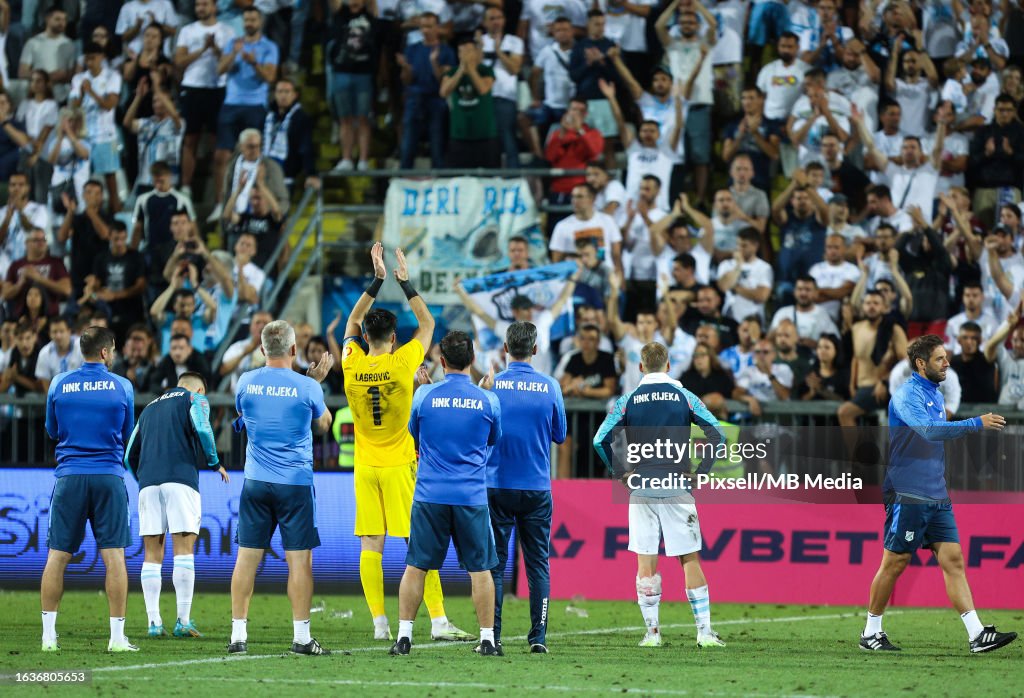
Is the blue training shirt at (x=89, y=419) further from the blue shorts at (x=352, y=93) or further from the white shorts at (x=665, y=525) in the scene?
the blue shorts at (x=352, y=93)

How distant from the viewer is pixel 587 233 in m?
20.0

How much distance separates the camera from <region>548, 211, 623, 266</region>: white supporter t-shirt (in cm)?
1997

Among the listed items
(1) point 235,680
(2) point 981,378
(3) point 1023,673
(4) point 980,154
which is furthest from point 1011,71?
(1) point 235,680

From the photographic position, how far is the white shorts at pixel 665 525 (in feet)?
39.9

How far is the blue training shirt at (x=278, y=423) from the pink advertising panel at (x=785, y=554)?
5.71 m

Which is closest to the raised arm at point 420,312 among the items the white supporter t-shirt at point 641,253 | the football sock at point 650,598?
the football sock at point 650,598

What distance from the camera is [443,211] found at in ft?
68.6

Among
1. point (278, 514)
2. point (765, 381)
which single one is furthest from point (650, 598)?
point (765, 381)

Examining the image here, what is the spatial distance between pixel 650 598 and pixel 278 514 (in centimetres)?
302

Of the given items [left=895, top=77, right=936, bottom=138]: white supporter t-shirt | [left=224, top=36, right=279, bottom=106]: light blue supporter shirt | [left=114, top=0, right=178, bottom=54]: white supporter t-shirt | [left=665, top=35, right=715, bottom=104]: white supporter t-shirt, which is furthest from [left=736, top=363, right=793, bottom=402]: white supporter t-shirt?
[left=114, top=0, right=178, bottom=54]: white supporter t-shirt

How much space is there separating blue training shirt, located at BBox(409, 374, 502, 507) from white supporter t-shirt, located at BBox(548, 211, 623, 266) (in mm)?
9124

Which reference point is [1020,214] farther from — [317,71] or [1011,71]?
[317,71]

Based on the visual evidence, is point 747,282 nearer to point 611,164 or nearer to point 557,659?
point 611,164

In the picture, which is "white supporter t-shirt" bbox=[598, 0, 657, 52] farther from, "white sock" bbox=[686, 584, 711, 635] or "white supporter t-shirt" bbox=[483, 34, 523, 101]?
"white sock" bbox=[686, 584, 711, 635]
